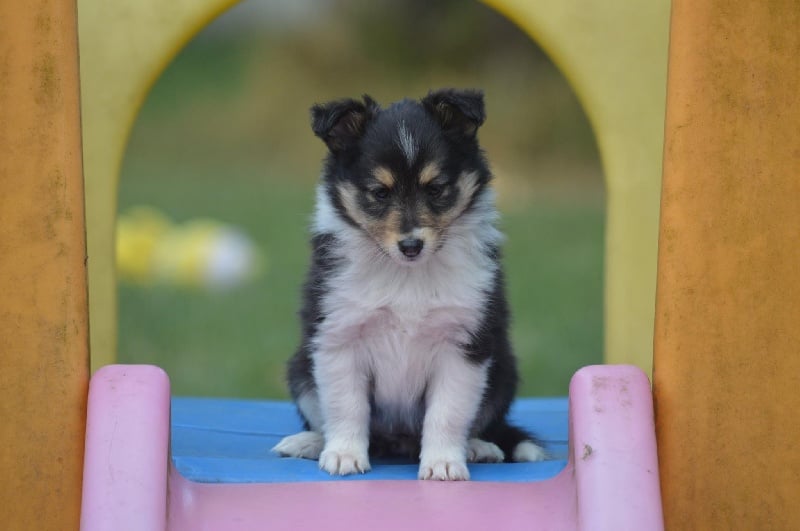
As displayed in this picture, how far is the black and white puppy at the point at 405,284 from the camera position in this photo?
339cm

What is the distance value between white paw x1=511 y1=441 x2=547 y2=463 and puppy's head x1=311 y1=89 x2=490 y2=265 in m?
0.75

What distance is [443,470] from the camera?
325 centimetres

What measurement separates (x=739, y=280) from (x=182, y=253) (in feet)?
20.1

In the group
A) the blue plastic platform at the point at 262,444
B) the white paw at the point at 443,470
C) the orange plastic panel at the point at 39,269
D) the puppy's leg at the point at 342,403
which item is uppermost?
the orange plastic panel at the point at 39,269

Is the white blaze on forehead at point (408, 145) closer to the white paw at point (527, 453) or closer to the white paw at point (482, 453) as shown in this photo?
the white paw at point (482, 453)

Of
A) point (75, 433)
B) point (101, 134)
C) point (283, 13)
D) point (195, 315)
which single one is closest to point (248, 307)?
point (195, 315)

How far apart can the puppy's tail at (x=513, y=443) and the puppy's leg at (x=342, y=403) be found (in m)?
0.52

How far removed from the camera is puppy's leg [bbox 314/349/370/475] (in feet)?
11.1

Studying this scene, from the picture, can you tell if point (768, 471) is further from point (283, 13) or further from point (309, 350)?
point (283, 13)

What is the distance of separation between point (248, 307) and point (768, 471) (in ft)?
18.2

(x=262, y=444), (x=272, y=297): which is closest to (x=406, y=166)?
(x=262, y=444)

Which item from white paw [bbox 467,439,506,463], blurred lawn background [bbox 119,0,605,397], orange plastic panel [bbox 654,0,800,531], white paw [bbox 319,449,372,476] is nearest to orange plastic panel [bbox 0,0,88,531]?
white paw [bbox 319,449,372,476]

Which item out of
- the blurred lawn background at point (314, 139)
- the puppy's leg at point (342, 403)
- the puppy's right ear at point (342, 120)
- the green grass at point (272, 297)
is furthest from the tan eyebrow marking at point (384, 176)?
the blurred lawn background at point (314, 139)

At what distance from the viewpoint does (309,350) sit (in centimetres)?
355
